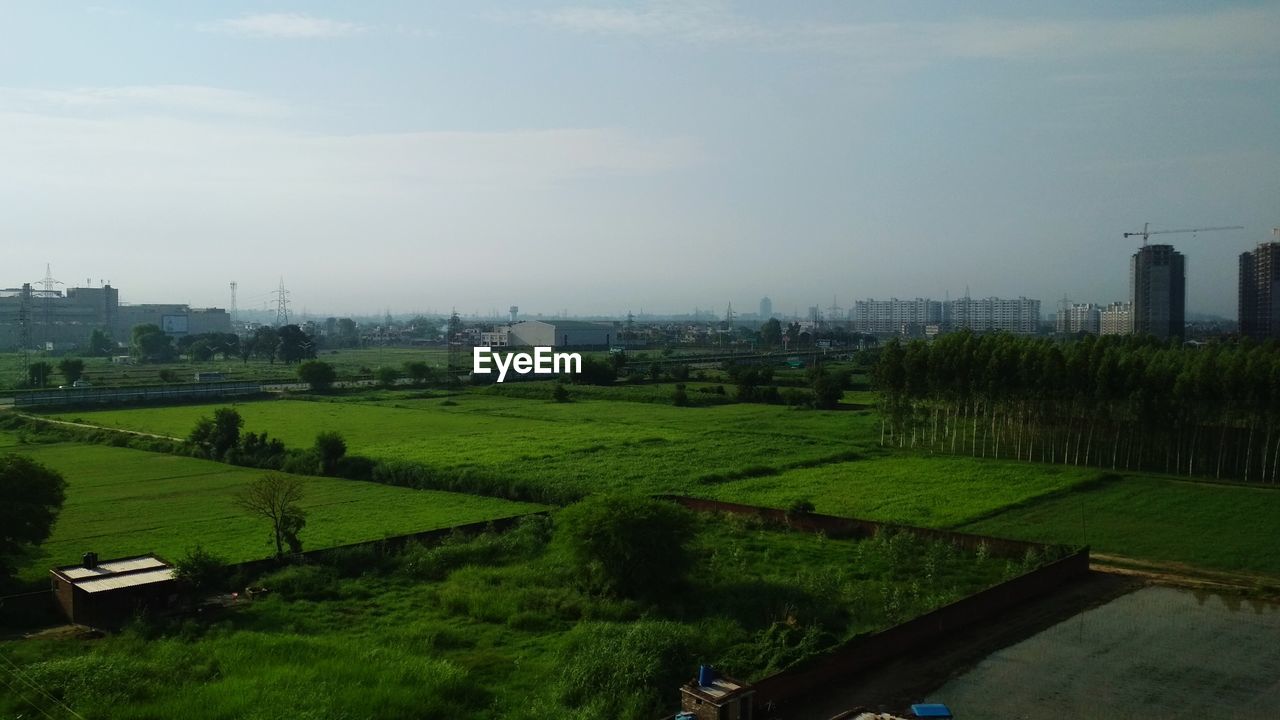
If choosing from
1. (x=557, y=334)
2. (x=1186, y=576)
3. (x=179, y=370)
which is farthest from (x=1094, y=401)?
(x=557, y=334)

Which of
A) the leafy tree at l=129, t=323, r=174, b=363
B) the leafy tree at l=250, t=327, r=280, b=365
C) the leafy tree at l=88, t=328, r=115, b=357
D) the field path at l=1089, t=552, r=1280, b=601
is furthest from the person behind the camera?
the leafy tree at l=88, t=328, r=115, b=357

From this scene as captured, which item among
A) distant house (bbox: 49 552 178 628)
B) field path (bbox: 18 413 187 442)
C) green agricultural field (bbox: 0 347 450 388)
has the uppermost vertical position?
green agricultural field (bbox: 0 347 450 388)

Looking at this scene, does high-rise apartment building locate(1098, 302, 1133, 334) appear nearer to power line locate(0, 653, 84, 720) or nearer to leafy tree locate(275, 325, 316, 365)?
leafy tree locate(275, 325, 316, 365)

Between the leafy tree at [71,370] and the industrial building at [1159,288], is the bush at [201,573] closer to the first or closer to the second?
the leafy tree at [71,370]

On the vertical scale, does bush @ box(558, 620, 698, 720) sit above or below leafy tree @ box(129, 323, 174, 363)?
below

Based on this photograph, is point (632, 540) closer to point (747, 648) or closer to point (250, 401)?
point (747, 648)

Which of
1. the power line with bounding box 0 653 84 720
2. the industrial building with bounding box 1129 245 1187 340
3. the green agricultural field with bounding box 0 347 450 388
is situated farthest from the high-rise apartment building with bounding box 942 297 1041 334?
the power line with bounding box 0 653 84 720

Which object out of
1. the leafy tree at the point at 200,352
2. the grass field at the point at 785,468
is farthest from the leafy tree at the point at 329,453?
the leafy tree at the point at 200,352
